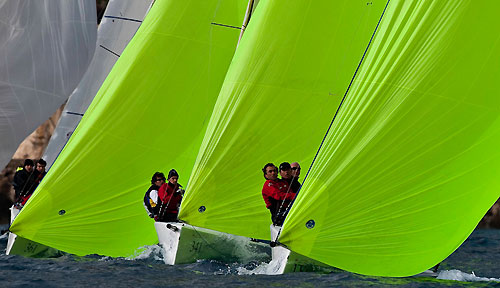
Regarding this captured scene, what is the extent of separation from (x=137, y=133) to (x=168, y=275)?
3.55m

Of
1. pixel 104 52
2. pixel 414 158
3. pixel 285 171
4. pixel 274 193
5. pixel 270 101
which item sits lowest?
pixel 274 193

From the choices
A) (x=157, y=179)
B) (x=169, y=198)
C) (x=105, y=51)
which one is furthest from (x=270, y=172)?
(x=105, y=51)

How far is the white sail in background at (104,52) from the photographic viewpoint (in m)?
22.2

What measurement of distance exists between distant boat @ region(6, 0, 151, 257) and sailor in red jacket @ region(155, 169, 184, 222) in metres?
6.74

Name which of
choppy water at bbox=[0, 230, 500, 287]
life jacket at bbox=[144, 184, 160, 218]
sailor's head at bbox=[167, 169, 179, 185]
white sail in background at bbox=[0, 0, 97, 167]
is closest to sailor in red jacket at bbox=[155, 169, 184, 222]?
sailor's head at bbox=[167, 169, 179, 185]

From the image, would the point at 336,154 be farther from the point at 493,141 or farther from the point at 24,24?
the point at 24,24

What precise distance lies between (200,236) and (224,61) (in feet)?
12.2

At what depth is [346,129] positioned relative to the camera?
488 inches

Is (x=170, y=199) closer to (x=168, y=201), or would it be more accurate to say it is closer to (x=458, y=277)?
(x=168, y=201)

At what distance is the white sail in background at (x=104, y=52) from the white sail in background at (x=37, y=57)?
257cm

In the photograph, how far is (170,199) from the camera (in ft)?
51.9

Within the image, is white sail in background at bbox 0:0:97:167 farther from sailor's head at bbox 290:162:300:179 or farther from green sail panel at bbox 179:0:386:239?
sailor's head at bbox 290:162:300:179

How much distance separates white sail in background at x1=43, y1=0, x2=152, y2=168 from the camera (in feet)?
72.9

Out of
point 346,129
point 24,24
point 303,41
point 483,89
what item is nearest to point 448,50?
point 483,89
